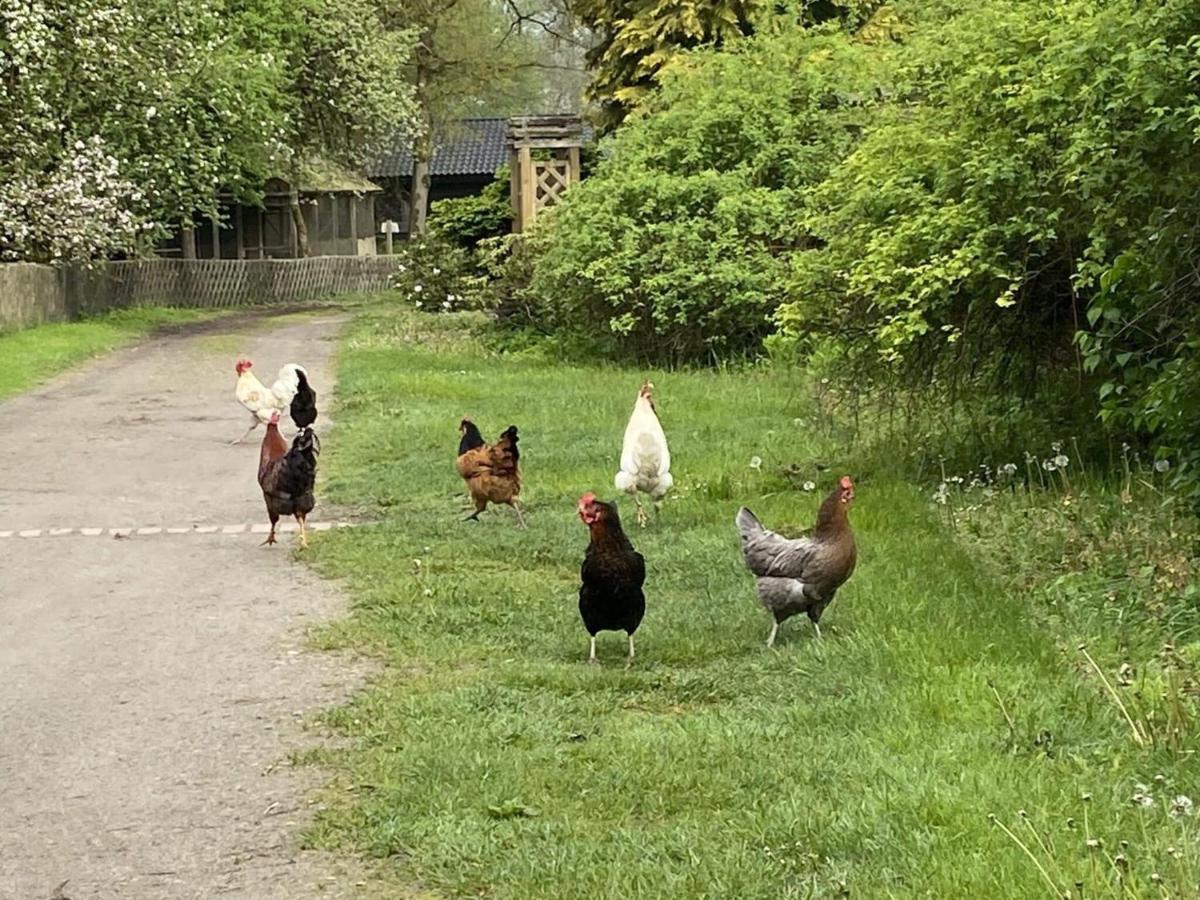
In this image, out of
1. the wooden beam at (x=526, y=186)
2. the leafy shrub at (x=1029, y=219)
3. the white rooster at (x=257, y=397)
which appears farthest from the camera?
the wooden beam at (x=526, y=186)

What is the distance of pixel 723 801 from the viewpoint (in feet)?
17.5

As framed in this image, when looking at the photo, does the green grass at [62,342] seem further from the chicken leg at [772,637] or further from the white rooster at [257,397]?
the chicken leg at [772,637]

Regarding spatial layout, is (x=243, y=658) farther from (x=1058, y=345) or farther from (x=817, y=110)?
(x=817, y=110)

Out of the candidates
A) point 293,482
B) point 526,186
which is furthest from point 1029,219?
point 526,186

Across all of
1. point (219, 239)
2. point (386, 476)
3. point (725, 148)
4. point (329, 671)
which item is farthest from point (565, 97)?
point (329, 671)

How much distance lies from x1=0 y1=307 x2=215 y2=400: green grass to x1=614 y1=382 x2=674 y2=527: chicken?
1262cm

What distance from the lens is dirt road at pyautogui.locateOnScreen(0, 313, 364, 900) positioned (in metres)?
5.13

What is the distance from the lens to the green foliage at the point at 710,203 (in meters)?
20.8

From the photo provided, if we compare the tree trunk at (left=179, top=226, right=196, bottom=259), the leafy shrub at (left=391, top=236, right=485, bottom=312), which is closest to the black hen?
the leafy shrub at (left=391, top=236, right=485, bottom=312)

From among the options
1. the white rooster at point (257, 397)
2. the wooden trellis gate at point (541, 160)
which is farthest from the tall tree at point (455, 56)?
the white rooster at point (257, 397)

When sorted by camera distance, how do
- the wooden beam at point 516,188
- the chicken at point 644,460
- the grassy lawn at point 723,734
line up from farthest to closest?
the wooden beam at point 516,188
the chicken at point 644,460
the grassy lawn at point 723,734

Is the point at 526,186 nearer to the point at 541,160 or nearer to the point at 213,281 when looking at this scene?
the point at 541,160

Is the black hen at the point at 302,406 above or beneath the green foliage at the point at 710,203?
beneath

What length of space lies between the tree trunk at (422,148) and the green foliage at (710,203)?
32.6 meters
